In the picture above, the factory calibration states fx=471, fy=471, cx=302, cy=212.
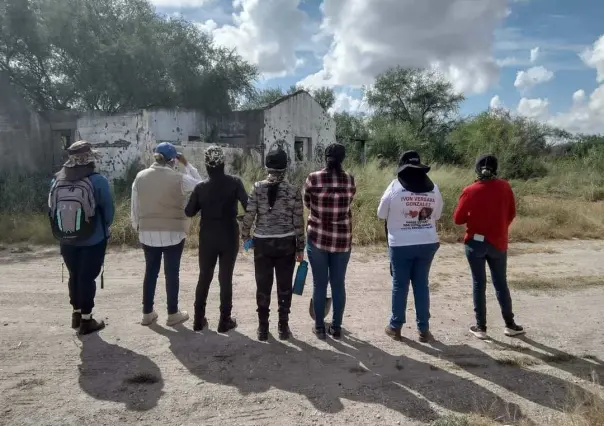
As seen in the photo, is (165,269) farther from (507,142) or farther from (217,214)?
(507,142)

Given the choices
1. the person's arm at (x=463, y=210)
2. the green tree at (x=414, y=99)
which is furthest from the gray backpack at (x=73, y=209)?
the green tree at (x=414, y=99)

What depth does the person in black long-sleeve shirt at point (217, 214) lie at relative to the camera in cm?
424

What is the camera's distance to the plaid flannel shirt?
4215 millimetres

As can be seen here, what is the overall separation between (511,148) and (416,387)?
730 inches

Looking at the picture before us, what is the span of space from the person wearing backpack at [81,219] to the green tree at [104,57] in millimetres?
13687

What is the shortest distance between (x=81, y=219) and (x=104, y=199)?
28cm

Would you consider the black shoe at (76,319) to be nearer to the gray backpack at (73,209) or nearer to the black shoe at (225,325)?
the gray backpack at (73,209)

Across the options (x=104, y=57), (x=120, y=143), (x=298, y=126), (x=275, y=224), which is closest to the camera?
(x=275, y=224)

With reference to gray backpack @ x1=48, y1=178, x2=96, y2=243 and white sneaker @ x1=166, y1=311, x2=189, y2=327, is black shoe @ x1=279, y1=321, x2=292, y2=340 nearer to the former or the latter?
white sneaker @ x1=166, y1=311, x2=189, y2=327

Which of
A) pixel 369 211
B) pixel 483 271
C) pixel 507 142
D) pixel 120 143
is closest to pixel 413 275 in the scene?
pixel 483 271

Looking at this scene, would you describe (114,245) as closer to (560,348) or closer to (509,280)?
(509,280)

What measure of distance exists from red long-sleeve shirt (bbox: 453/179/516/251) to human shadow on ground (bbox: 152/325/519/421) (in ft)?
4.36

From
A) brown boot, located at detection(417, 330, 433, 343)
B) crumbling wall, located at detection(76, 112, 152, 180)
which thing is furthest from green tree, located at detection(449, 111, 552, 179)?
brown boot, located at detection(417, 330, 433, 343)

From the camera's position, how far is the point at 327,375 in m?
3.70
